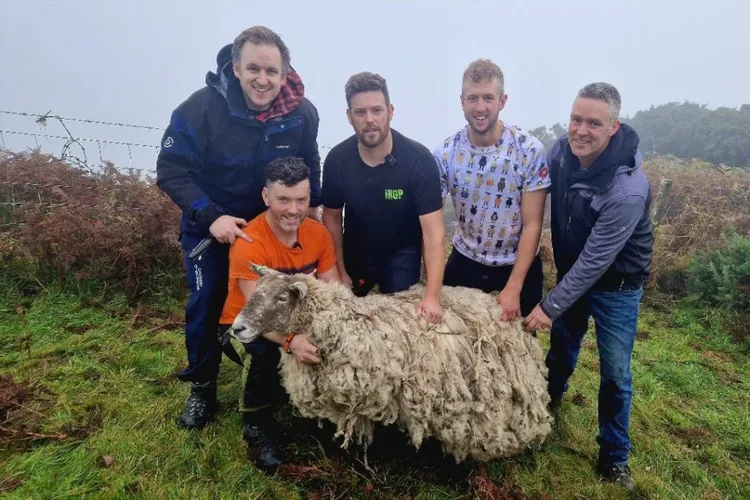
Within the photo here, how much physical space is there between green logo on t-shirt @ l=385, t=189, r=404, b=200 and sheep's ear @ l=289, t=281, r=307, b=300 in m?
1.22

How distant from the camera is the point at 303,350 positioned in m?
3.18

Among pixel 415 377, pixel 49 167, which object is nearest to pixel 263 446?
pixel 415 377

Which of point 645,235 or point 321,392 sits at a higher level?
point 645,235

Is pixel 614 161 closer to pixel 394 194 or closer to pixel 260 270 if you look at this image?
pixel 394 194

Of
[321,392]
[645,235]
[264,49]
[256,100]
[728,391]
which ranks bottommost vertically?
[728,391]

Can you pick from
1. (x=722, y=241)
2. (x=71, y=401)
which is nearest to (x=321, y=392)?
(x=71, y=401)

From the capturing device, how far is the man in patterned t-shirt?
148 inches

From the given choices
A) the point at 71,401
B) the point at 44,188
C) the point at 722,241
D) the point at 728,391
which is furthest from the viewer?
the point at 722,241

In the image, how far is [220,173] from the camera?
386 cm

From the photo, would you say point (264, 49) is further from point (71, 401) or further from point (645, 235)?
point (71, 401)

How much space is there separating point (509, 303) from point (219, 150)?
9.09 ft

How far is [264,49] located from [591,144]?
2.61 meters

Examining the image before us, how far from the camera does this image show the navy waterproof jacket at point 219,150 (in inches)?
143

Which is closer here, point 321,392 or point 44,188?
point 321,392
